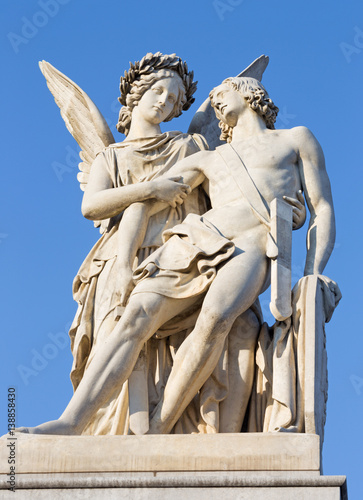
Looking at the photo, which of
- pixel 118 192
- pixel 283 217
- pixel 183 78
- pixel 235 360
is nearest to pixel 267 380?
pixel 235 360

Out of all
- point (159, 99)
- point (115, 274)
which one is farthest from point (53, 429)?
point (159, 99)

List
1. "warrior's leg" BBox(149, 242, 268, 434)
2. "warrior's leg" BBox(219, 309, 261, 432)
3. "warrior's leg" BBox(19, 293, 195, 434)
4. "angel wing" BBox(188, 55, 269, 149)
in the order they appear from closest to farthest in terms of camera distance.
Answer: "warrior's leg" BBox(19, 293, 195, 434), "warrior's leg" BBox(149, 242, 268, 434), "warrior's leg" BBox(219, 309, 261, 432), "angel wing" BBox(188, 55, 269, 149)

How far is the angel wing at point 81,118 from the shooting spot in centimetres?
1431

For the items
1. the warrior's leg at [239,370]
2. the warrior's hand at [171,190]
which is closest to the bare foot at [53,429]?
the warrior's leg at [239,370]

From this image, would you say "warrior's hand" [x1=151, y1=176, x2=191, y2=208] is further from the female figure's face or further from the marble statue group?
the female figure's face

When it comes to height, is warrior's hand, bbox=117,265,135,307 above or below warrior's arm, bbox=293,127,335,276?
below

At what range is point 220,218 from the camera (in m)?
12.6

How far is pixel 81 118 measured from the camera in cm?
1462

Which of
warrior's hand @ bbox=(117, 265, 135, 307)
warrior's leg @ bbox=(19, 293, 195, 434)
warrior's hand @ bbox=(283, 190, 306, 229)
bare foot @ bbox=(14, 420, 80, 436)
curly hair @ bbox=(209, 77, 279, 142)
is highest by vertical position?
curly hair @ bbox=(209, 77, 279, 142)

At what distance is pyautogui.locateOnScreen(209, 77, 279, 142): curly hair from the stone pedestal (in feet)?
11.0

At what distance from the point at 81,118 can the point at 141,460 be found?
461 centimetres

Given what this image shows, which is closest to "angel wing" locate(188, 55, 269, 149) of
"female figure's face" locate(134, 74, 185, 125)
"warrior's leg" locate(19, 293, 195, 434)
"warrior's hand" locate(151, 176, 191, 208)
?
"female figure's face" locate(134, 74, 185, 125)

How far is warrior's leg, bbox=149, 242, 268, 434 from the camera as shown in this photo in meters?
11.9

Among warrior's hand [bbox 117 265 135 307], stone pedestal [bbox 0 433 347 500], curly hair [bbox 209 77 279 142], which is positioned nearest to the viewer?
stone pedestal [bbox 0 433 347 500]
